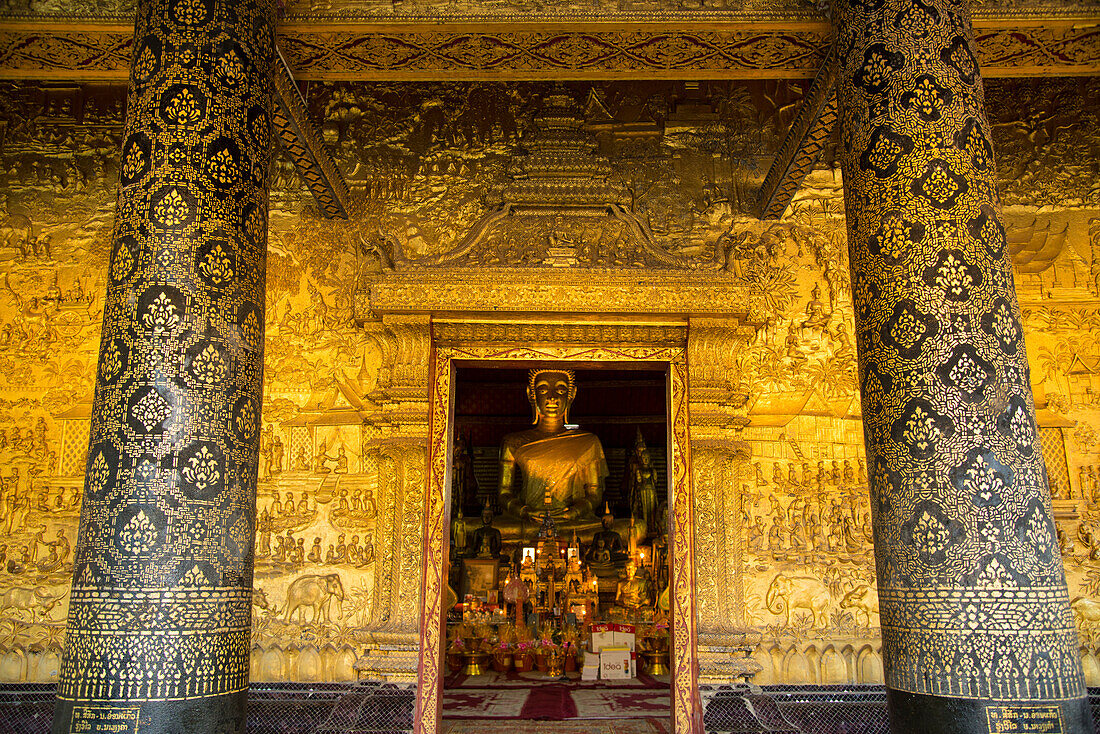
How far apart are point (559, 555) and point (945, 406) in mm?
6884

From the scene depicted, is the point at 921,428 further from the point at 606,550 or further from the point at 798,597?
→ the point at 606,550

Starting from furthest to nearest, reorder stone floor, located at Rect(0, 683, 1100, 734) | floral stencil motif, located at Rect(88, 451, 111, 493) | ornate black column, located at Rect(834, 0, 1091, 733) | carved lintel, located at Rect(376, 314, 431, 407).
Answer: carved lintel, located at Rect(376, 314, 431, 407), stone floor, located at Rect(0, 683, 1100, 734), floral stencil motif, located at Rect(88, 451, 111, 493), ornate black column, located at Rect(834, 0, 1091, 733)

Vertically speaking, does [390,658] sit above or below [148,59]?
below

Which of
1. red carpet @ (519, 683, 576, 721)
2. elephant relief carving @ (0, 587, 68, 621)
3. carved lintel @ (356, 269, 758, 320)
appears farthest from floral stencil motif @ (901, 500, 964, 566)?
elephant relief carving @ (0, 587, 68, 621)

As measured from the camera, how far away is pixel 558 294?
21.1 ft

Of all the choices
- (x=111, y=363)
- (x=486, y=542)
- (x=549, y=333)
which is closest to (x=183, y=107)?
(x=111, y=363)

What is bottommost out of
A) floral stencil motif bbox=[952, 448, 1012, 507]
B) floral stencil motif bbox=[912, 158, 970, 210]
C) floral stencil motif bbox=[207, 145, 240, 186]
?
floral stencil motif bbox=[952, 448, 1012, 507]

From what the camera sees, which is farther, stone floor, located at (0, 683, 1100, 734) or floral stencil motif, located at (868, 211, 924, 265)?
stone floor, located at (0, 683, 1100, 734)

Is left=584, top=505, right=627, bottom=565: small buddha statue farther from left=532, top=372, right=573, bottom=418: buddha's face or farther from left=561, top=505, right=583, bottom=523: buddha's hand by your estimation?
left=532, top=372, right=573, bottom=418: buddha's face

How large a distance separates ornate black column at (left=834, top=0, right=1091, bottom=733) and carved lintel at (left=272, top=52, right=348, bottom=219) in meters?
3.58

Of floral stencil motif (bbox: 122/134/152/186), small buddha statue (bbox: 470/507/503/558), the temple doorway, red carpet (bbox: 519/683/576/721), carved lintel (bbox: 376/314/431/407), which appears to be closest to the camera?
floral stencil motif (bbox: 122/134/152/186)

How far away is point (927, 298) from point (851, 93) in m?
1.36

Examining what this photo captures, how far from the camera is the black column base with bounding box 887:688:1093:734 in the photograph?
3424mm

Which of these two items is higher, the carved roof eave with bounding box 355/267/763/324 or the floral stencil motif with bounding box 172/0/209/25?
the floral stencil motif with bounding box 172/0/209/25
